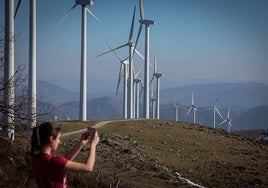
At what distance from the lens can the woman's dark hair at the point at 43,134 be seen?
5621mm

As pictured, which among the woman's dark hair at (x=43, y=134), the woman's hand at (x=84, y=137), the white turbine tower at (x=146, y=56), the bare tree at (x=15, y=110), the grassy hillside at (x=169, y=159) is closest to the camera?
the woman's dark hair at (x=43, y=134)

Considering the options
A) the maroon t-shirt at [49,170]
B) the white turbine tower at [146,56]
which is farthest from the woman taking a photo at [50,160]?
the white turbine tower at [146,56]

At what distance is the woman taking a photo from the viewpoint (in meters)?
5.41

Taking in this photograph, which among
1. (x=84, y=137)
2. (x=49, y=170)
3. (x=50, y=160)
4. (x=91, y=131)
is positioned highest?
(x=91, y=131)

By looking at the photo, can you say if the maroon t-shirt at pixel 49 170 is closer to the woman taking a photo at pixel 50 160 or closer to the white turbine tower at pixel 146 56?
the woman taking a photo at pixel 50 160

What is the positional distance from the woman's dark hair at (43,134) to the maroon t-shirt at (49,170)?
160 millimetres

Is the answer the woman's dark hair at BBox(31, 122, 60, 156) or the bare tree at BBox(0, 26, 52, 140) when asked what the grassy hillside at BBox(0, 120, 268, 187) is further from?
the woman's dark hair at BBox(31, 122, 60, 156)

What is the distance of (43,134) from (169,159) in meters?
36.5

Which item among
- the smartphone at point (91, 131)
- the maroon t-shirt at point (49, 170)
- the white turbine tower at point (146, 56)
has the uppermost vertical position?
the white turbine tower at point (146, 56)

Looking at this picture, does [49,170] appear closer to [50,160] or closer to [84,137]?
[50,160]

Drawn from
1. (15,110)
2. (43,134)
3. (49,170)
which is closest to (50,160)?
(49,170)

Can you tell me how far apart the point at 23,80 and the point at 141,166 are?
16610 millimetres

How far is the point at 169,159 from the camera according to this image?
41.2 metres

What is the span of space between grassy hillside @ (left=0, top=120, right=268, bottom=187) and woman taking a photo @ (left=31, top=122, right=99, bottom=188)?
1040 cm
